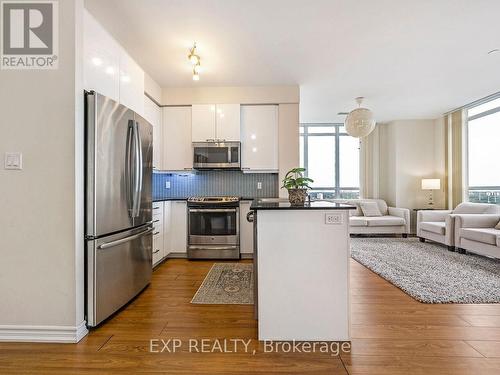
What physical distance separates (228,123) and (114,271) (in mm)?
2840

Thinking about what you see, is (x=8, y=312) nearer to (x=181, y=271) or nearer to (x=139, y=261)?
(x=139, y=261)

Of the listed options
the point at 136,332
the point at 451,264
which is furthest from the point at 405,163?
the point at 136,332

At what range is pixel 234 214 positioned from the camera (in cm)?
423

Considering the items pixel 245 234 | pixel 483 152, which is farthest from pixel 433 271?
pixel 483 152

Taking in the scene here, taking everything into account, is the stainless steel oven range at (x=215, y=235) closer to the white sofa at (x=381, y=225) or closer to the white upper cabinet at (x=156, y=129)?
the white upper cabinet at (x=156, y=129)

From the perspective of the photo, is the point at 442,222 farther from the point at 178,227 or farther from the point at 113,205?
the point at 113,205

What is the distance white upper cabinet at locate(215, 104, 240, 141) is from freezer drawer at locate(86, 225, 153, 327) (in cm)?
211

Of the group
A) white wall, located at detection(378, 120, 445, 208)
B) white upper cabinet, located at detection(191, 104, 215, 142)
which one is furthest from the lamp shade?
white upper cabinet, located at detection(191, 104, 215, 142)

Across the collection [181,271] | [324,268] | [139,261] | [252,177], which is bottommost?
[181,271]

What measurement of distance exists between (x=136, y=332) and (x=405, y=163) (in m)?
6.53

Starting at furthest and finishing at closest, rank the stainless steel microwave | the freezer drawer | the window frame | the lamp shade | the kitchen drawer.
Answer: the lamp shade → the window frame → the stainless steel microwave → the kitchen drawer → the freezer drawer

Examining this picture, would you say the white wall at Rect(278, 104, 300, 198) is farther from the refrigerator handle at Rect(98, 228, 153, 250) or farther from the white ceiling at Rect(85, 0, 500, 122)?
the refrigerator handle at Rect(98, 228, 153, 250)

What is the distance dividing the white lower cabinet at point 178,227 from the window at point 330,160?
3.84 metres

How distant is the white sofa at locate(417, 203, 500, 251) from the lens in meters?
4.64
